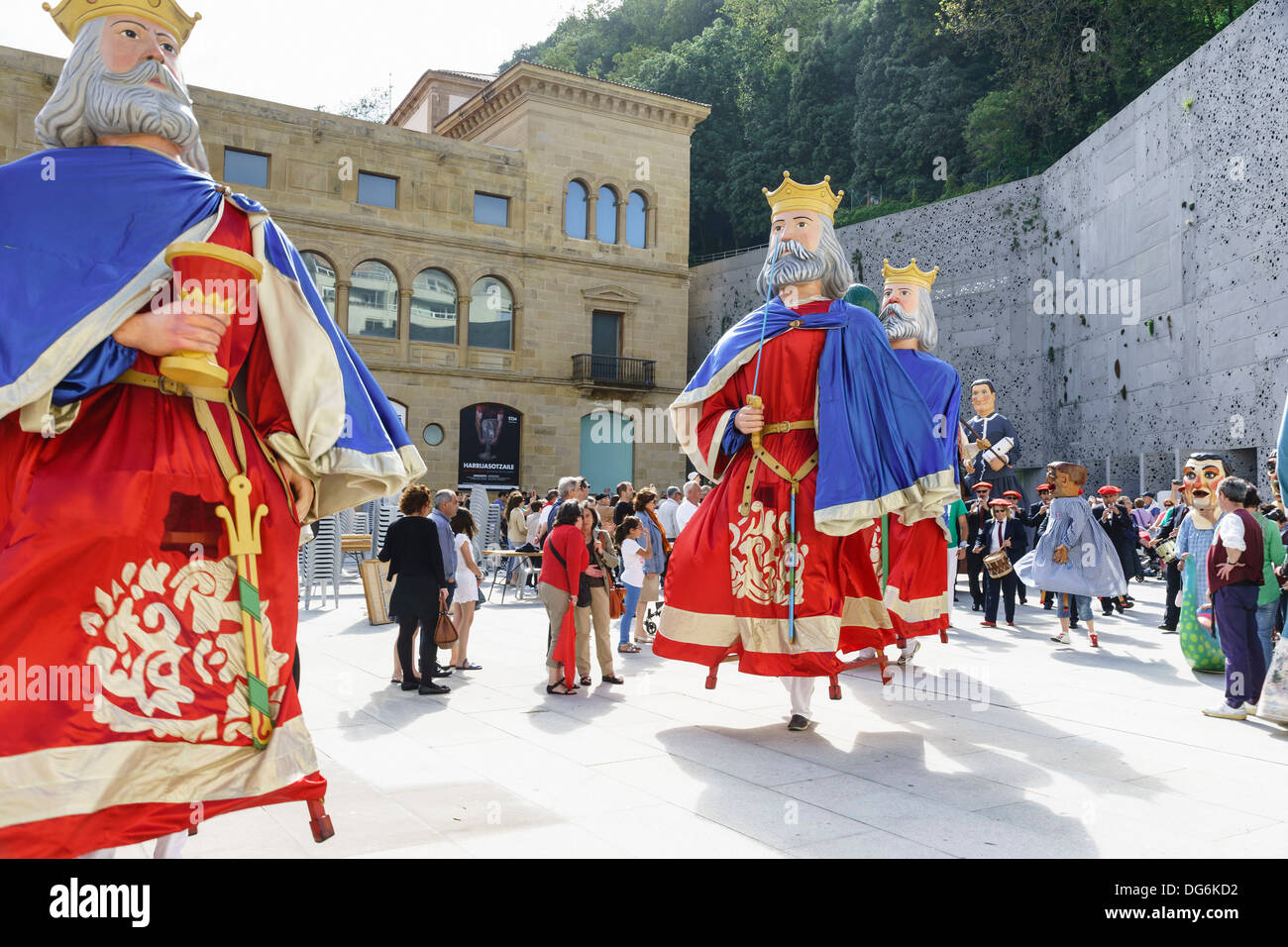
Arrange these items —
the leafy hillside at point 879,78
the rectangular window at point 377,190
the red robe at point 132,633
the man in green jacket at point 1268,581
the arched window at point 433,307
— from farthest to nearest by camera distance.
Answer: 1. the leafy hillside at point 879,78
2. the arched window at point 433,307
3. the rectangular window at point 377,190
4. the man in green jacket at point 1268,581
5. the red robe at point 132,633

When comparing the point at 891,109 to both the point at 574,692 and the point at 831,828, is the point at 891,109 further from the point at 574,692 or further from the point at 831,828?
the point at 831,828

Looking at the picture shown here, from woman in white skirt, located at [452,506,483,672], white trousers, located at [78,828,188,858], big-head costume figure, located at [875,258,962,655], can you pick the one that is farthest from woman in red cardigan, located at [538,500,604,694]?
white trousers, located at [78,828,188,858]

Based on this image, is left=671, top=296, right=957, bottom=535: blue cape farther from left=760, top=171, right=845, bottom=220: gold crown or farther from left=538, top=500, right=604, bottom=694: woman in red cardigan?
left=538, top=500, right=604, bottom=694: woman in red cardigan

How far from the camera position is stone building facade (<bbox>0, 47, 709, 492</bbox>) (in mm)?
27156

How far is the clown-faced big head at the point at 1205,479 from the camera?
740 cm

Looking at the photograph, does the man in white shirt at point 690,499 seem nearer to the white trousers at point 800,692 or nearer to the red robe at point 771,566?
the red robe at point 771,566

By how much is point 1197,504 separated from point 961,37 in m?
29.7

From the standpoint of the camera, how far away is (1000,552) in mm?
10766

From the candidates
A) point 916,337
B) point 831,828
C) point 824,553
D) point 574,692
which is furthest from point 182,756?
point 916,337

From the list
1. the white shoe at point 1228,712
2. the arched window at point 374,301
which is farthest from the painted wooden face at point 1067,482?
the arched window at point 374,301

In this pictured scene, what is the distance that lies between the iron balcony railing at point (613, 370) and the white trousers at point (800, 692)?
25234mm

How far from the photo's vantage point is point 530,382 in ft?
98.8

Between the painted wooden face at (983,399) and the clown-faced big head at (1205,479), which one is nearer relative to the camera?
the clown-faced big head at (1205,479)

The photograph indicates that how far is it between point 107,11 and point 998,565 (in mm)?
9505
